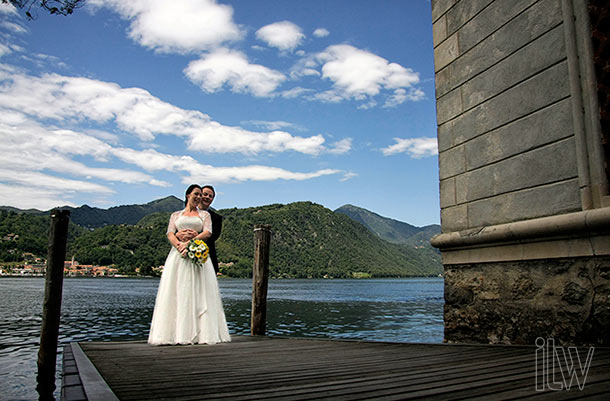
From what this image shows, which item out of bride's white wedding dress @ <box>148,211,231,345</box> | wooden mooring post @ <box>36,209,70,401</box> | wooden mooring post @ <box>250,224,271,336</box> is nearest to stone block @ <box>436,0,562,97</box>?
bride's white wedding dress @ <box>148,211,231,345</box>

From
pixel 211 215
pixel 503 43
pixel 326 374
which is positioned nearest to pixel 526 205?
pixel 503 43

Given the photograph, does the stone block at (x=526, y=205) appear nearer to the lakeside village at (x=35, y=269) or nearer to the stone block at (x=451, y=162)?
the stone block at (x=451, y=162)

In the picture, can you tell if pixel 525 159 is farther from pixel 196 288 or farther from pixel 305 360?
pixel 196 288

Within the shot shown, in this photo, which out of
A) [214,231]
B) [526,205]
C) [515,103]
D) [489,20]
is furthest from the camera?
[214,231]

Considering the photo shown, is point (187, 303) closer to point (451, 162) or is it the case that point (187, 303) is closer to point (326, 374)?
point (326, 374)

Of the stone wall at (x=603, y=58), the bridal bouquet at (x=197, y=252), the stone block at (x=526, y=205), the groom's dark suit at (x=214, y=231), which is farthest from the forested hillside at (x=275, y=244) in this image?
the stone wall at (x=603, y=58)

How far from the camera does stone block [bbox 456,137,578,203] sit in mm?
4285

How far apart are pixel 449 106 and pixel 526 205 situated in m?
1.85

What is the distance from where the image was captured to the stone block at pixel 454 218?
5504 millimetres

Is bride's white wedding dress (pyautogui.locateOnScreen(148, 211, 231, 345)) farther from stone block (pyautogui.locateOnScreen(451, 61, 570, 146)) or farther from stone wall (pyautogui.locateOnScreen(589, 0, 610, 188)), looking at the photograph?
stone wall (pyautogui.locateOnScreen(589, 0, 610, 188))

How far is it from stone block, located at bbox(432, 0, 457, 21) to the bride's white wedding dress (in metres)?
4.30

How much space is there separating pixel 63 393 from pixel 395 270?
523ft

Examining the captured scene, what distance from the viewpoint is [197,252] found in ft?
20.4

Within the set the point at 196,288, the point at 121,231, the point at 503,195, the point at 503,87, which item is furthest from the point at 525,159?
the point at 121,231
